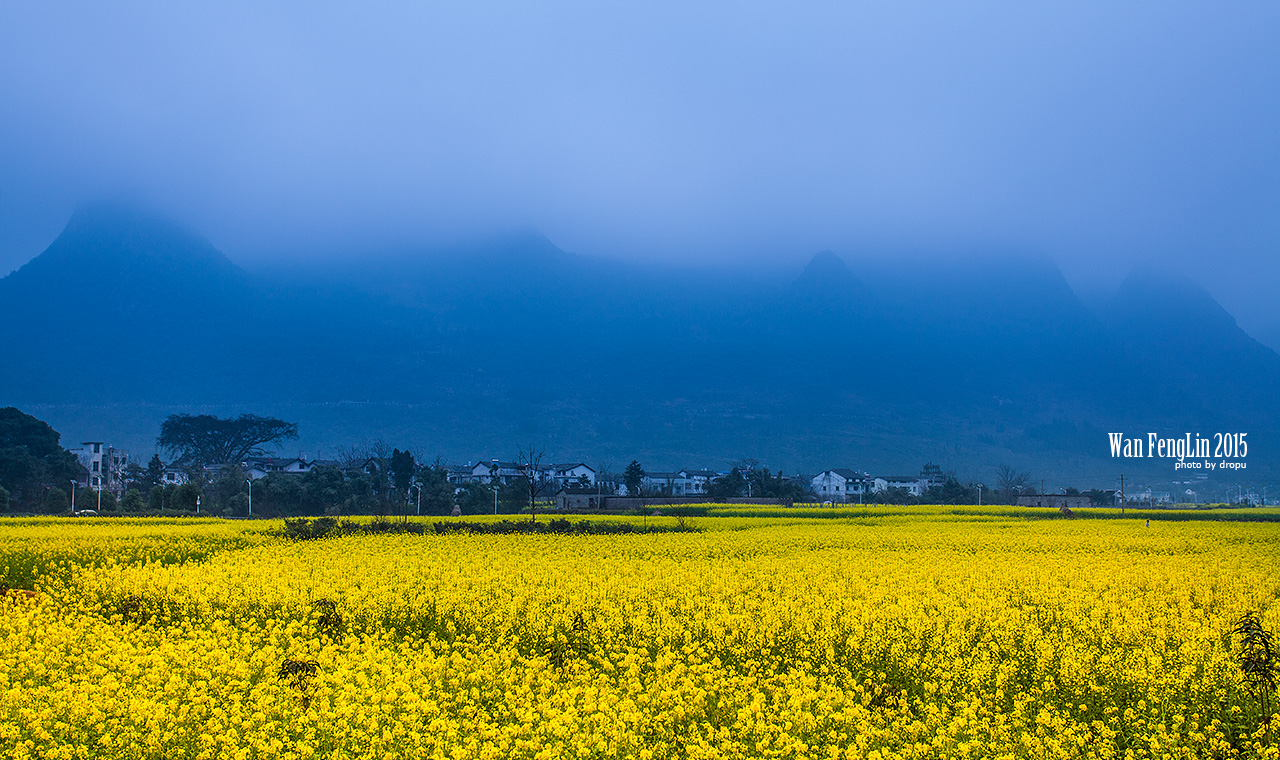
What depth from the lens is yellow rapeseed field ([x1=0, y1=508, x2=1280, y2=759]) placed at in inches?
301

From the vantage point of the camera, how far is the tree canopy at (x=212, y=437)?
374ft

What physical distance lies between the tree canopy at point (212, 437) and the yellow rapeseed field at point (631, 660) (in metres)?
103

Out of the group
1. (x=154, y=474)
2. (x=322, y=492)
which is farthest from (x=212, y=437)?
(x=322, y=492)

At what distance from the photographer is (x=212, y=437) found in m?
115

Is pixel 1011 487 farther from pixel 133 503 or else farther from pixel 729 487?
pixel 133 503

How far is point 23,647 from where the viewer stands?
11.0 meters

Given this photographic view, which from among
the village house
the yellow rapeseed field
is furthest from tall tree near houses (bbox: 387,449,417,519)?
the village house

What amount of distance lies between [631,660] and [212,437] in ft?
389

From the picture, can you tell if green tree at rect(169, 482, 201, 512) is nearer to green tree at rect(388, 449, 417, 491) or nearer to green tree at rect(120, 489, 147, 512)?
green tree at rect(120, 489, 147, 512)

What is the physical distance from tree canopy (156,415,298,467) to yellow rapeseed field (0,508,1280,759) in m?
103

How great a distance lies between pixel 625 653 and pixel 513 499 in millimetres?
54003

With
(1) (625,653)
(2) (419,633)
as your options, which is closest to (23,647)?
(2) (419,633)

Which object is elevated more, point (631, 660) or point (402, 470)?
point (402, 470)

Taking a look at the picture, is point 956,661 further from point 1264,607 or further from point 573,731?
point 1264,607
